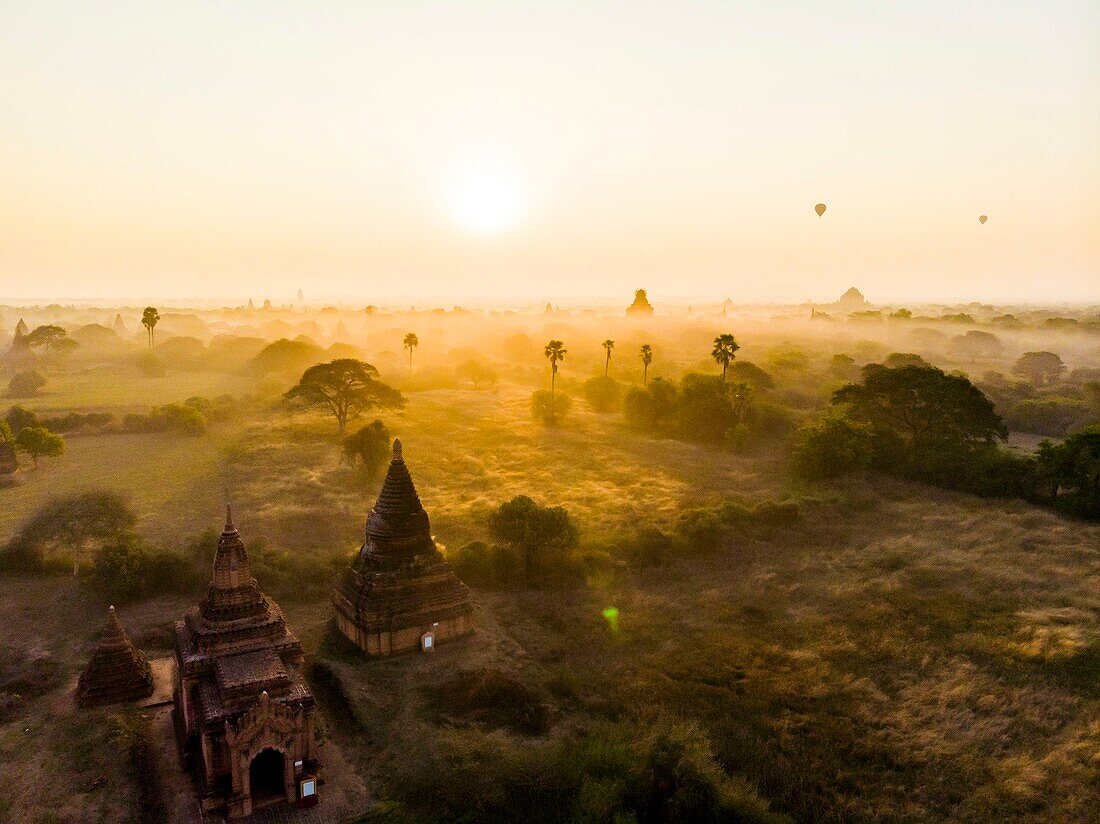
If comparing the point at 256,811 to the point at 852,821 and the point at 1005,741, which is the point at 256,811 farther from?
the point at 1005,741

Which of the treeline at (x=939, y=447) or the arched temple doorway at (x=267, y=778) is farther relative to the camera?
the treeline at (x=939, y=447)

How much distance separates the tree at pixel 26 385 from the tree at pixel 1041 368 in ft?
385

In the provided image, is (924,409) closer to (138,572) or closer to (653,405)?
(653,405)

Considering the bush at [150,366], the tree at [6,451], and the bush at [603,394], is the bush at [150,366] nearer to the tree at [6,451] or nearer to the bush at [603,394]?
the tree at [6,451]

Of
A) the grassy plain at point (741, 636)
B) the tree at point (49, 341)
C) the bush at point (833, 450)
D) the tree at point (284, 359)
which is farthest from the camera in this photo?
the tree at point (49, 341)

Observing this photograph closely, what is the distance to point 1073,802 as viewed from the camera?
676 inches

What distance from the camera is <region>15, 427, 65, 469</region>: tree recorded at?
45875 mm

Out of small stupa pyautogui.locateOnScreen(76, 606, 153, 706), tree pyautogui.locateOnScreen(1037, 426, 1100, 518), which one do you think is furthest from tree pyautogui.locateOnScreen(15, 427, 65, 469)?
tree pyautogui.locateOnScreen(1037, 426, 1100, 518)

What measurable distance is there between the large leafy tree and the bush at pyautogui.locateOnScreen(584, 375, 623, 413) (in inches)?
1007

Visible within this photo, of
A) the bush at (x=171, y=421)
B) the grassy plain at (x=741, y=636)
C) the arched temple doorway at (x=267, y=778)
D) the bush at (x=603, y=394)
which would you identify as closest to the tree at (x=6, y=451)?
the grassy plain at (x=741, y=636)

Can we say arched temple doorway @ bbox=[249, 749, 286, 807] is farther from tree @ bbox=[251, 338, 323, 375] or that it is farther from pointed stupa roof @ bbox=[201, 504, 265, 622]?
tree @ bbox=[251, 338, 323, 375]

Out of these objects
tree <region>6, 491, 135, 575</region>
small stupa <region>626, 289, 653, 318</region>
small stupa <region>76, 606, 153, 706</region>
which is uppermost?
small stupa <region>626, 289, 653, 318</region>

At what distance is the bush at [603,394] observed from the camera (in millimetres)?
73188

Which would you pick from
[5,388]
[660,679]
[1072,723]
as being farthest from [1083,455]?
[5,388]
